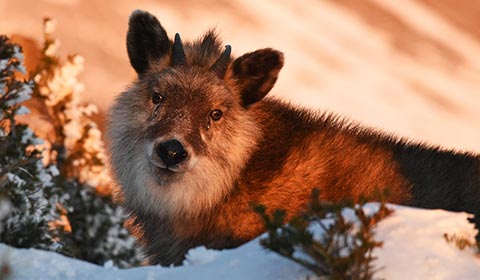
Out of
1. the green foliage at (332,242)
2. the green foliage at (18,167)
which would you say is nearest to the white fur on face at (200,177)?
the green foliage at (18,167)

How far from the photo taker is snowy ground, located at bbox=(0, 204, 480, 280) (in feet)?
17.6

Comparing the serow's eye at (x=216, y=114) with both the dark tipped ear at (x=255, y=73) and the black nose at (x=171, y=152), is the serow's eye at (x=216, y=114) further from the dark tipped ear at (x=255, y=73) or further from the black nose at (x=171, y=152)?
the black nose at (x=171, y=152)

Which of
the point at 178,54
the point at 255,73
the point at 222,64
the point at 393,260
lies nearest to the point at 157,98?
the point at 178,54

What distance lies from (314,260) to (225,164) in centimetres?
303

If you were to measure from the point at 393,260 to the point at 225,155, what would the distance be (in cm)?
304

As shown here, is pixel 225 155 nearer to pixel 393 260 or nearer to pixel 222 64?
pixel 222 64

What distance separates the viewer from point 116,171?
8688 millimetres

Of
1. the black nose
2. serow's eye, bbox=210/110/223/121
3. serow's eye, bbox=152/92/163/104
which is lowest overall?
the black nose

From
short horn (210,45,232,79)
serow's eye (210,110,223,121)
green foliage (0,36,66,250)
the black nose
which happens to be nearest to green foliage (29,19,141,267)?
green foliage (0,36,66,250)

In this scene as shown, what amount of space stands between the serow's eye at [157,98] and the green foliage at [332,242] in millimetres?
3102

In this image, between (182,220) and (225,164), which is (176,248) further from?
(225,164)

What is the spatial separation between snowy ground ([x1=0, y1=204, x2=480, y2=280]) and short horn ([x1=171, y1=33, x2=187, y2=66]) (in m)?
2.78

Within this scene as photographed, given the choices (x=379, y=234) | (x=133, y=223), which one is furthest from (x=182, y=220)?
(x=379, y=234)

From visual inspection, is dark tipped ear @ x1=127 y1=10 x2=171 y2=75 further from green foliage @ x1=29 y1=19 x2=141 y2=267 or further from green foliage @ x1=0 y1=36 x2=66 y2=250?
green foliage @ x1=29 y1=19 x2=141 y2=267
